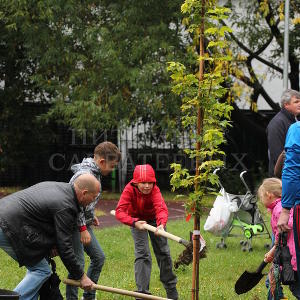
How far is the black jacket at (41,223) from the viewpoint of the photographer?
589 centimetres

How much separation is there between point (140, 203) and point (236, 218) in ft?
13.5

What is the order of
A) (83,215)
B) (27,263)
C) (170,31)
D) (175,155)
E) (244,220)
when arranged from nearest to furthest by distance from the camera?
(27,263) < (83,215) < (244,220) < (170,31) < (175,155)

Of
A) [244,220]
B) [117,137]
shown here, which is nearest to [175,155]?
[117,137]

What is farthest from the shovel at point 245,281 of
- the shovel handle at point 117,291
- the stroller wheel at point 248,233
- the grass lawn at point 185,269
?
the stroller wheel at point 248,233

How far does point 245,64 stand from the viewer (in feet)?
61.9

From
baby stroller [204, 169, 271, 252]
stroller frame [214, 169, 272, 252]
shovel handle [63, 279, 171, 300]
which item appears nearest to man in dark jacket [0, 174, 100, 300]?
shovel handle [63, 279, 171, 300]

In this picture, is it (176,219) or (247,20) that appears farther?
(247,20)

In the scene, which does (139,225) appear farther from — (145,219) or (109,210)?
(109,210)

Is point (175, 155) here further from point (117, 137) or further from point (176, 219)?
point (176, 219)

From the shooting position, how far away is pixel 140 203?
24.5 ft

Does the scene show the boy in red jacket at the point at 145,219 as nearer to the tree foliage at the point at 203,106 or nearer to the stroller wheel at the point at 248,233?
the tree foliage at the point at 203,106

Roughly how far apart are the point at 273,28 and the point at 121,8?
3.74 metres

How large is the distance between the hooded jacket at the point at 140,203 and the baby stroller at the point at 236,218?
325 cm

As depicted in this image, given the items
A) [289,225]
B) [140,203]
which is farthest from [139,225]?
[289,225]
